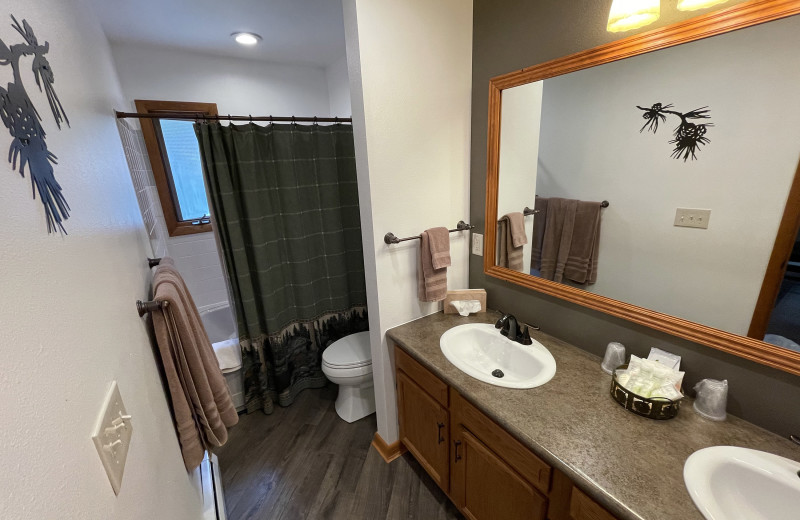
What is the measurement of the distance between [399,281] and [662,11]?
1361 millimetres

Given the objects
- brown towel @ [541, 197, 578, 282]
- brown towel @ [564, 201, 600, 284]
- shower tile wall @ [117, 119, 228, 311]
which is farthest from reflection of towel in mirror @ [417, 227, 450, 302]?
shower tile wall @ [117, 119, 228, 311]

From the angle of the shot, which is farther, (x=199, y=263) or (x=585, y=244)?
(x=199, y=263)

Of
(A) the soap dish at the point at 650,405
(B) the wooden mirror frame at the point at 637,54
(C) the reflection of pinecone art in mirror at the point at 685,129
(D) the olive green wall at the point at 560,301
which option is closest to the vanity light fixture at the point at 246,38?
(D) the olive green wall at the point at 560,301

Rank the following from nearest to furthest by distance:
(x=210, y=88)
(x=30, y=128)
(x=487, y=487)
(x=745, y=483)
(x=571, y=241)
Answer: (x=30, y=128)
(x=745, y=483)
(x=487, y=487)
(x=571, y=241)
(x=210, y=88)

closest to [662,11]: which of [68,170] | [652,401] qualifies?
[652,401]

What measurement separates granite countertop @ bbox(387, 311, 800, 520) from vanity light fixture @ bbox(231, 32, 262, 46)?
252 centimetres

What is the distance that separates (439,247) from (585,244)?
65 cm

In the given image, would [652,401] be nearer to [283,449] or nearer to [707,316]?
[707,316]

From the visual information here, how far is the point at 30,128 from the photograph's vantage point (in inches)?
19.9

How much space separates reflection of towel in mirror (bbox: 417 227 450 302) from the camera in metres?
1.61

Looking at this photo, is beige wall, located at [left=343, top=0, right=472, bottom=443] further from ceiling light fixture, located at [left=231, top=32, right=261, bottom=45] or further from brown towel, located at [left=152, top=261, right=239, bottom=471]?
ceiling light fixture, located at [left=231, top=32, right=261, bottom=45]

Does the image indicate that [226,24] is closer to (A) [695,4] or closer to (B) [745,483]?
(A) [695,4]

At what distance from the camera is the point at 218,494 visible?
4.98ft

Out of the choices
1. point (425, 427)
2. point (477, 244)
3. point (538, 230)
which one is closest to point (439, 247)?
point (477, 244)
